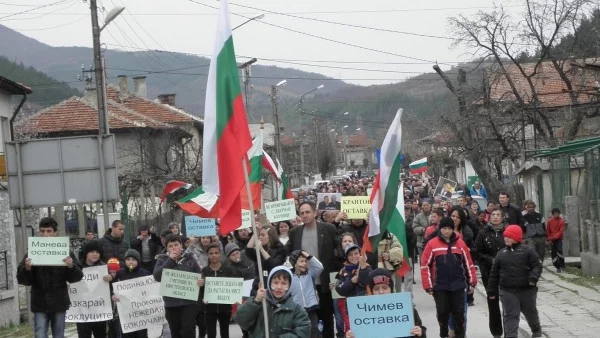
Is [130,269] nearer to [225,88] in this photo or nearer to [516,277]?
[516,277]

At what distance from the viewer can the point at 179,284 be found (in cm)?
1335

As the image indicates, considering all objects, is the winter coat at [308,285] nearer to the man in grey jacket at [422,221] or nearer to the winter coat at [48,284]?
the winter coat at [48,284]

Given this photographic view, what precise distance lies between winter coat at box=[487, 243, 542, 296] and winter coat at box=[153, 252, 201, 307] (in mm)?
3599

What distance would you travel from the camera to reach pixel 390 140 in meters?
11.9

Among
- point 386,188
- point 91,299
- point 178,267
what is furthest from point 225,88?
point 91,299

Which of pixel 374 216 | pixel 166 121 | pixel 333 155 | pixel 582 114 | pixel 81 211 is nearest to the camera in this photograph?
pixel 374 216

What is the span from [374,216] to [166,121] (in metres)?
50.2

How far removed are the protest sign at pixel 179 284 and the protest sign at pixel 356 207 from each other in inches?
149

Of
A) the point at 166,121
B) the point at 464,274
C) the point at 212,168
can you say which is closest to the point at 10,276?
the point at 464,274

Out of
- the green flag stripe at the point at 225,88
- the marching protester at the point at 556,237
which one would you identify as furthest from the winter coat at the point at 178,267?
the marching protester at the point at 556,237

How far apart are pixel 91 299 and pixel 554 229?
1358cm

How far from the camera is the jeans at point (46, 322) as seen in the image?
43.4ft

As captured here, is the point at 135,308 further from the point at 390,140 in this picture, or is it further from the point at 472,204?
the point at 472,204

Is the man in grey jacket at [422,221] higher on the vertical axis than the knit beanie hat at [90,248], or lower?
lower
